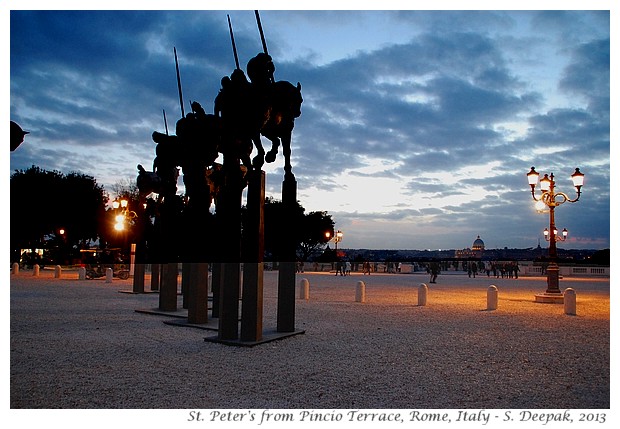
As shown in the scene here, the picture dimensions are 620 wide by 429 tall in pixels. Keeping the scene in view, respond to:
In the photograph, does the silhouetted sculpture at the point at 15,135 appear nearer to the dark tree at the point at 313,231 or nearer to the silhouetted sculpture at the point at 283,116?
the silhouetted sculpture at the point at 283,116

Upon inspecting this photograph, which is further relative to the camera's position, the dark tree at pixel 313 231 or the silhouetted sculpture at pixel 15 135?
the dark tree at pixel 313 231

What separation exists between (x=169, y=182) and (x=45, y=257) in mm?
48164

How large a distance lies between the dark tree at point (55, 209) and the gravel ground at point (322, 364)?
3670 cm

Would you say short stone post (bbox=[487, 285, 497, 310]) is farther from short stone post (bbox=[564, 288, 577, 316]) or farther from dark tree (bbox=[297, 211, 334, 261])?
dark tree (bbox=[297, 211, 334, 261])

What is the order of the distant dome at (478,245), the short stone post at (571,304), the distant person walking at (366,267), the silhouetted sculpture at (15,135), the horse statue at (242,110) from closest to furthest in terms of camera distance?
1. the silhouetted sculpture at (15,135)
2. the horse statue at (242,110)
3. the short stone post at (571,304)
4. the distant person walking at (366,267)
5. the distant dome at (478,245)

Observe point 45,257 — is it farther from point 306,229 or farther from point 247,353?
point 247,353

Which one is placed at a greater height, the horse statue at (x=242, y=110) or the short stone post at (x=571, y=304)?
the horse statue at (x=242, y=110)

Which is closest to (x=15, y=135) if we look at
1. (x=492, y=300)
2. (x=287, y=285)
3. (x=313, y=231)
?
(x=287, y=285)

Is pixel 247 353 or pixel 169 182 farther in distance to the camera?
pixel 169 182

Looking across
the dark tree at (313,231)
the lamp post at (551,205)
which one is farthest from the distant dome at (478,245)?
the lamp post at (551,205)

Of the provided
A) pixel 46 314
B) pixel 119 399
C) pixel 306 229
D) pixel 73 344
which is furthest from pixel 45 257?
pixel 119 399

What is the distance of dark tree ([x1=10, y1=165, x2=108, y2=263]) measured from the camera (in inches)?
1722

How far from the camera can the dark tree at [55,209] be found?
43750 millimetres

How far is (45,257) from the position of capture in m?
53.6
